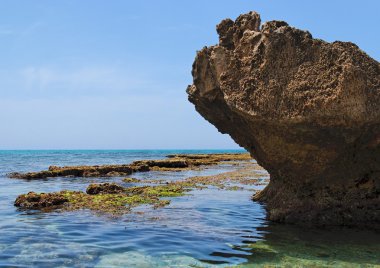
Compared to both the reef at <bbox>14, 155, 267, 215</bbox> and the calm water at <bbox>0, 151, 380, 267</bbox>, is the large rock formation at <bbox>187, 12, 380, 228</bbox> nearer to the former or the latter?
the calm water at <bbox>0, 151, 380, 267</bbox>

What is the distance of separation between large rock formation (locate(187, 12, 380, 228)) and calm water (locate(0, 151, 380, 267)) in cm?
125

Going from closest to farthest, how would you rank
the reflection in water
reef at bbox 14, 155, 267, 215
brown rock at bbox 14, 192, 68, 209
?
the reflection in water → reef at bbox 14, 155, 267, 215 → brown rock at bbox 14, 192, 68, 209

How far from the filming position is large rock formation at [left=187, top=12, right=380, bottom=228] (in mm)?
11453

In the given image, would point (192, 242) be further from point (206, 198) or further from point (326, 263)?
point (206, 198)

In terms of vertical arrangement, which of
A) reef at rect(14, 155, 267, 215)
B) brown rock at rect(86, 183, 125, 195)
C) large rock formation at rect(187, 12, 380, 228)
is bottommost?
reef at rect(14, 155, 267, 215)

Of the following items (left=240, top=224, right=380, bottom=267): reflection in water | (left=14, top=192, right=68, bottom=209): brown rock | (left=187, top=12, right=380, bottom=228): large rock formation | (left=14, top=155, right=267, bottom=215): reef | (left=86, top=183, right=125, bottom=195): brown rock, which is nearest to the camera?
(left=240, top=224, right=380, bottom=267): reflection in water

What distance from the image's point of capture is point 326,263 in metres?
9.97

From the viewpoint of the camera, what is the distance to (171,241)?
12.2 meters

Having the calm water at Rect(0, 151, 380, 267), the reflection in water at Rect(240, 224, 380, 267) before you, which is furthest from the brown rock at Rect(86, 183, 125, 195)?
the reflection in water at Rect(240, 224, 380, 267)

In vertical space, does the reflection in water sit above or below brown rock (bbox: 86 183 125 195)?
below

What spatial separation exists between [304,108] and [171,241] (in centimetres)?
564

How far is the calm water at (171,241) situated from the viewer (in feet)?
33.4

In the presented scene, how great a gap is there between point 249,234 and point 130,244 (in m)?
4.04

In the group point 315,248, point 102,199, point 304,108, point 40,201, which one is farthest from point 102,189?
point 304,108
